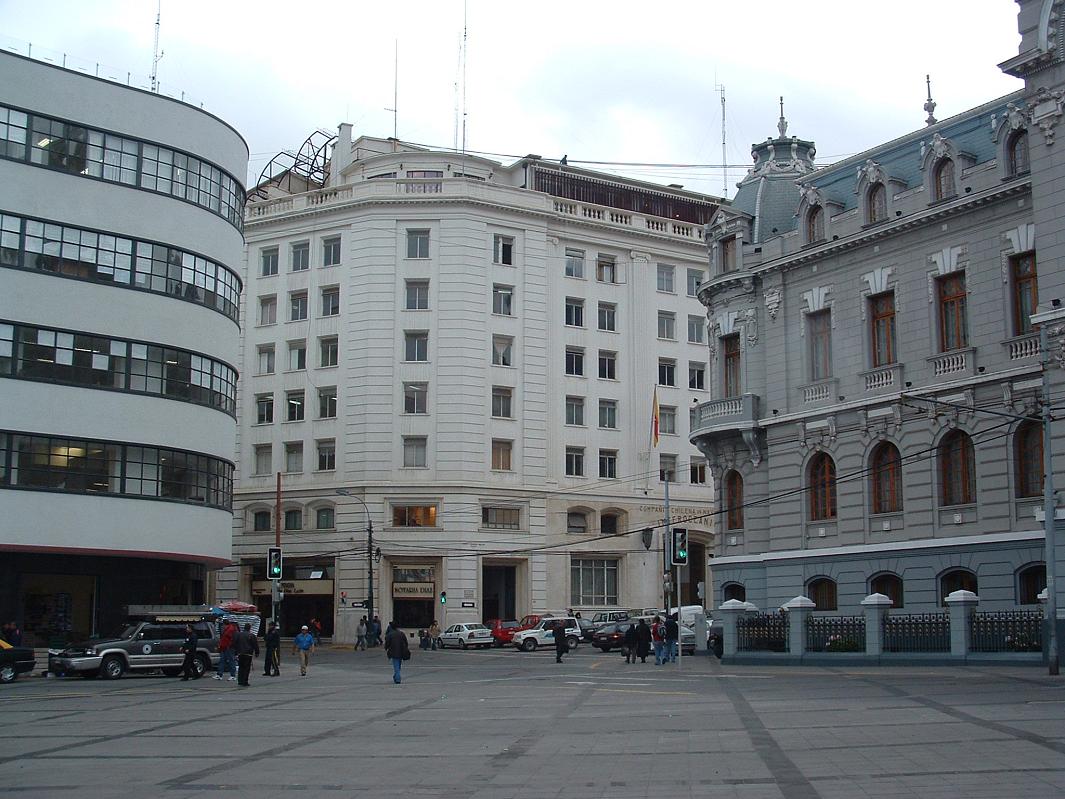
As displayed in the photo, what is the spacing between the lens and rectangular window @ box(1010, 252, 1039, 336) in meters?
38.3

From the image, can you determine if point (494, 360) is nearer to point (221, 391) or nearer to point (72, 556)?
point (221, 391)

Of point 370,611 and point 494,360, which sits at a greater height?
point 494,360

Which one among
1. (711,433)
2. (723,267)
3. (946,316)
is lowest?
(711,433)

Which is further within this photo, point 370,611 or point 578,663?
point 370,611

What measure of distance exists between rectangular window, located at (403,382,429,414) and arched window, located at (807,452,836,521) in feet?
90.1

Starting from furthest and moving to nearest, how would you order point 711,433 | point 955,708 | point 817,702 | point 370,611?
point 370,611 < point 711,433 < point 817,702 < point 955,708

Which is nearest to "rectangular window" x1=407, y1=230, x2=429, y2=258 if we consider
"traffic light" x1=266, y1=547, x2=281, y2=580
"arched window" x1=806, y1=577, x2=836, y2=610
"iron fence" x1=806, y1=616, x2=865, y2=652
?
"traffic light" x1=266, y1=547, x2=281, y2=580

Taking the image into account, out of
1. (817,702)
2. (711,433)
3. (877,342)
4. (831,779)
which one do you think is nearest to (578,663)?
(711,433)

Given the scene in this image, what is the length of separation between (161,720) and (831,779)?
13.7 m

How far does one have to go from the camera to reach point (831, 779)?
45.5ft

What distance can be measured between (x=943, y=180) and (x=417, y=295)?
113ft

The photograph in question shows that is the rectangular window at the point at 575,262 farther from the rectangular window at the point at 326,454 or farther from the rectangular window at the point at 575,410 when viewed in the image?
the rectangular window at the point at 326,454

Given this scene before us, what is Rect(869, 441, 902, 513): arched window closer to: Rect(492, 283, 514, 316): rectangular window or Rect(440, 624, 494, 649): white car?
Rect(440, 624, 494, 649): white car

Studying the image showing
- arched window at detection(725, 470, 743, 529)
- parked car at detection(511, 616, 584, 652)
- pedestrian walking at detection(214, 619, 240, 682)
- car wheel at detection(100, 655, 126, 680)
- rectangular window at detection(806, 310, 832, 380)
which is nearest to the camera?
pedestrian walking at detection(214, 619, 240, 682)
